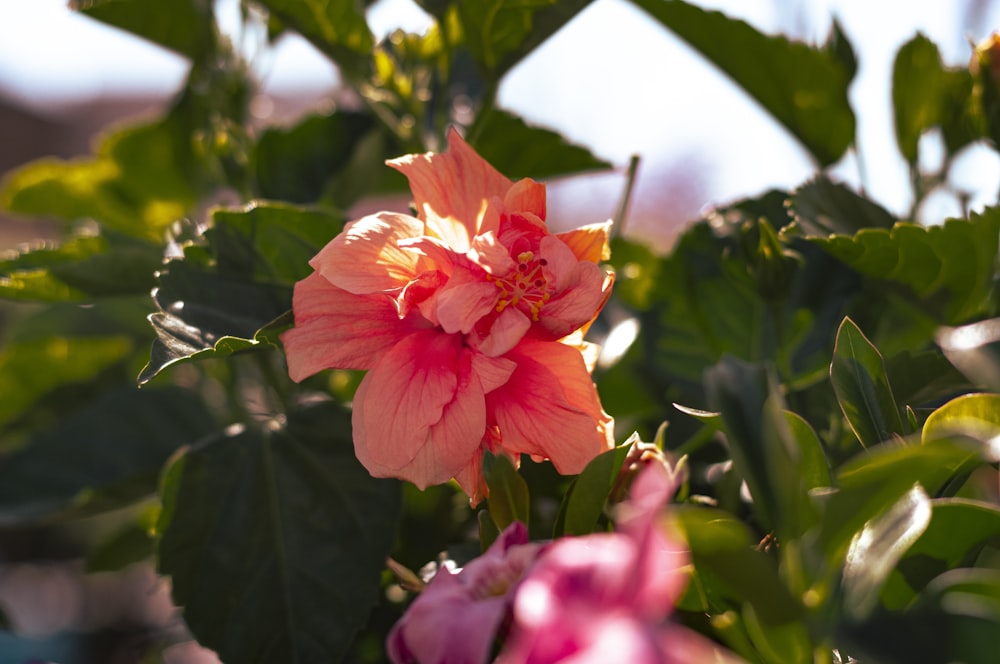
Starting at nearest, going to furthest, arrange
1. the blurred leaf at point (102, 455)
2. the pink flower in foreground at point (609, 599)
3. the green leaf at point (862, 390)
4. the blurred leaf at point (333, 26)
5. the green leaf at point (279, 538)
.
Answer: the pink flower in foreground at point (609, 599) < the green leaf at point (862, 390) < the green leaf at point (279, 538) < the blurred leaf at point (333, 26) < the blurred leaf at point (102, 455)

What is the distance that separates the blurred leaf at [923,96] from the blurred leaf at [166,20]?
0.54 meters

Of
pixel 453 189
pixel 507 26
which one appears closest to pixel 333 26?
pixel 507 26

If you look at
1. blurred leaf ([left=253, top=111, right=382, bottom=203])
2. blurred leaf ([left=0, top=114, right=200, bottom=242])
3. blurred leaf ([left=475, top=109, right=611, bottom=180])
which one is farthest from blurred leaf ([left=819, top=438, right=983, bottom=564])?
blurred leaf ([left=0, top=114, right=200, bottom=242])

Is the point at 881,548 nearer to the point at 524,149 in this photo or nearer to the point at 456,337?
the point at 456,337

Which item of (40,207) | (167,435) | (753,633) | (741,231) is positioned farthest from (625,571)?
(40,207)

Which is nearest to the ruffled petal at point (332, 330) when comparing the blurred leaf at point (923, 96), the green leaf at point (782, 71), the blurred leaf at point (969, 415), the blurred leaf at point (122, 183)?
the blurred leaf at point (969, 415)

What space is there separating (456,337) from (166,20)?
0.48m

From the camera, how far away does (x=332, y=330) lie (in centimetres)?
36

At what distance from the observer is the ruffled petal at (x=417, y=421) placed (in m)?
0.33

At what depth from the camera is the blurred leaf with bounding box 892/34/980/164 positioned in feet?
1.94

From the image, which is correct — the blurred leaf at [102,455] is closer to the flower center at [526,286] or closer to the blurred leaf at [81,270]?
the blurred leaf at [81,270]

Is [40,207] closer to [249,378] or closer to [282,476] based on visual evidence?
[249,378]

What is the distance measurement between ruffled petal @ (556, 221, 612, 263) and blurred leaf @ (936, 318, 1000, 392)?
0.49 ft

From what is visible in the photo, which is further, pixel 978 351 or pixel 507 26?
pixel 507 26
